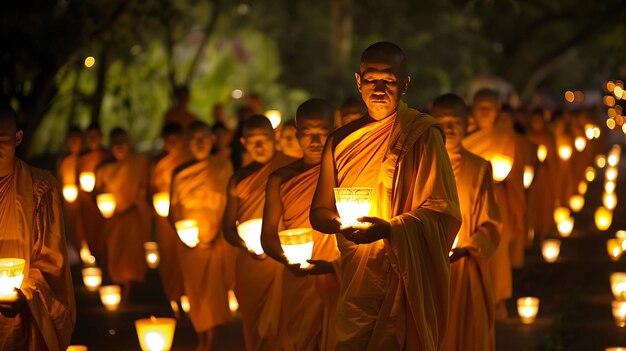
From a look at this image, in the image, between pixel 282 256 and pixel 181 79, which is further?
pixel 181 79

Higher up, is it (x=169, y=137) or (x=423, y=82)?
(x=423, y=82)

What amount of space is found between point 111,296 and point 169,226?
3.88 ft

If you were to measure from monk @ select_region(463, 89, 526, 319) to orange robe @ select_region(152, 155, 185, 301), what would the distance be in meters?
2.63

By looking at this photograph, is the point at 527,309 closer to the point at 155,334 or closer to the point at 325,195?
the point at 155,334

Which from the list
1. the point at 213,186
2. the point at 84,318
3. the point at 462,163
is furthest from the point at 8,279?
the point at 84,318

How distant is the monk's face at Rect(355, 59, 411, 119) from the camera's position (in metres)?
6.16

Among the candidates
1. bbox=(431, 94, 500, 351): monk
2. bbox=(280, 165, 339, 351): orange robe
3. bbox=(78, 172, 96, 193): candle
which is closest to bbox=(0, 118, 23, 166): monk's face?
bbox=(280, 165, 339, 351): orange robe

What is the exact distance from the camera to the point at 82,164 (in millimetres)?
14883

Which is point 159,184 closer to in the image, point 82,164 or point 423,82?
point 82,164

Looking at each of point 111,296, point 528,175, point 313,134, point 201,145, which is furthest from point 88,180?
point 313,134

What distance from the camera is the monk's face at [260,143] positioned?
8.75 metres

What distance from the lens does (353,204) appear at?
5992mm

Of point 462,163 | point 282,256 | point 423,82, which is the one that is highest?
point 423,82

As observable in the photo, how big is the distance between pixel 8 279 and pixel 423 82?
26908 millimetres
